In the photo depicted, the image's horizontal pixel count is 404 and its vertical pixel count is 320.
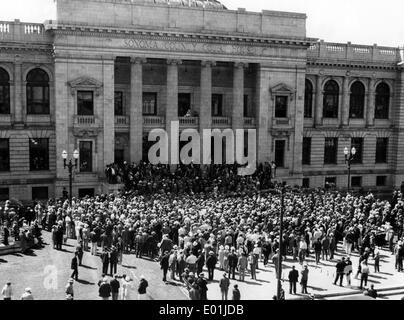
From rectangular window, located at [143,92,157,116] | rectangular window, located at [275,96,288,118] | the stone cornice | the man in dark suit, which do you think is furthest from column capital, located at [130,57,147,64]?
the man in dark suit

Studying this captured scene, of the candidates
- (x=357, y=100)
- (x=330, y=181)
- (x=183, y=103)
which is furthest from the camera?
(x=357, y=100)

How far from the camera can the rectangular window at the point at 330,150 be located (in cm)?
5544

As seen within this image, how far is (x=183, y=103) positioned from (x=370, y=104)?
67.6 feet

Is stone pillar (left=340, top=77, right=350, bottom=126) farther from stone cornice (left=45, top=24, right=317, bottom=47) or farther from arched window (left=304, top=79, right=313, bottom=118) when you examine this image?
stone cornice (left=45, top=24, right=317, bottom=47)

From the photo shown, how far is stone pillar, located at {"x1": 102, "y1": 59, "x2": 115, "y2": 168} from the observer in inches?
1747

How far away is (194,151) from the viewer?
156 ft

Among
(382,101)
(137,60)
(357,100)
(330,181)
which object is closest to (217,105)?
(137,60)

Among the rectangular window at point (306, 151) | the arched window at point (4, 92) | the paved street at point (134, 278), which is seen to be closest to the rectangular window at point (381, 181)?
the rectangular window at point (306, 151)

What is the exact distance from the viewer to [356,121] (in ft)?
184

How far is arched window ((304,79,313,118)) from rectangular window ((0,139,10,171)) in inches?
1135

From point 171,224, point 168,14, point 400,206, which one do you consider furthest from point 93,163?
point 400,206

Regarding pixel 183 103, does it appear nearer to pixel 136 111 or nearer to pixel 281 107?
pixel 136 111

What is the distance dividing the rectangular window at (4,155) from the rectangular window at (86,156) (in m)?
5.91

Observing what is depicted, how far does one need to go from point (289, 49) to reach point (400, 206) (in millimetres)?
19425
